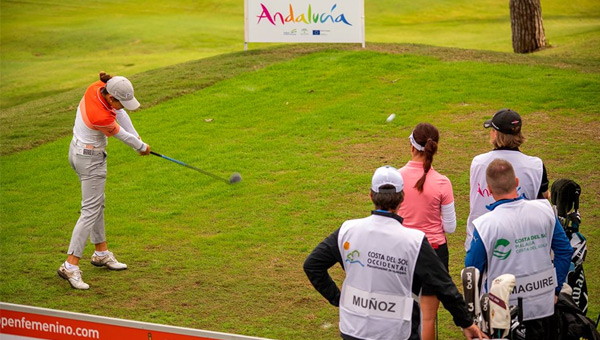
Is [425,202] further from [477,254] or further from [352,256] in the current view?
[352,256]

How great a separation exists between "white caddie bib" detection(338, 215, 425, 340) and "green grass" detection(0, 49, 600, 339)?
237 centimetres

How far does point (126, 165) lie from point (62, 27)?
27078mm

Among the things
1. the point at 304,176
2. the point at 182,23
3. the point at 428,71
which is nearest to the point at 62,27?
the point at 182,23

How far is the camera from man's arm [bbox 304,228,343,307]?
4910 mm

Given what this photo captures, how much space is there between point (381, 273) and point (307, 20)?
13615 millimetres

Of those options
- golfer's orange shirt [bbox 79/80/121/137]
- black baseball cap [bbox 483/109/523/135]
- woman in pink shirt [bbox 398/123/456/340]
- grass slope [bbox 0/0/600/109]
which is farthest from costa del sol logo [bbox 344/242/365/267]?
grass slope [bbox 0/0/600/109]

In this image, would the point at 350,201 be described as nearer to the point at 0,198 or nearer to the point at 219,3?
the point at 0,198

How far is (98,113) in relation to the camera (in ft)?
26.9

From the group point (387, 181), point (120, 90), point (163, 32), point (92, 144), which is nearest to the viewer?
point (387, 181)

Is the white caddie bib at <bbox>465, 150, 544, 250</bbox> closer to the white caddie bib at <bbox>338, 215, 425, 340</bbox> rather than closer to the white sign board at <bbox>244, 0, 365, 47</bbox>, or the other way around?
the white caddie bib at <bbox>338, 215, 425, 340</bbox>

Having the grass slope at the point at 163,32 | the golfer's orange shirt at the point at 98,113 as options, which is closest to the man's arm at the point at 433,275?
the golfer's orange shirt at the point at 98,113

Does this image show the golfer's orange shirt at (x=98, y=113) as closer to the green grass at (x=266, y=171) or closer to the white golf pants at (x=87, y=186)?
the white golf pants at (x=87, y=186)

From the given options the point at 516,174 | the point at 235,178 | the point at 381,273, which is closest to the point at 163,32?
the point at 235,178

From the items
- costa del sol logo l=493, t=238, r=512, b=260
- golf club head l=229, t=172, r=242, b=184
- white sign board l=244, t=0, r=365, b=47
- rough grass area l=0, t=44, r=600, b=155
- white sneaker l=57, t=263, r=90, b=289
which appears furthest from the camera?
white sign board l=244, t=0, r=365, b=47
